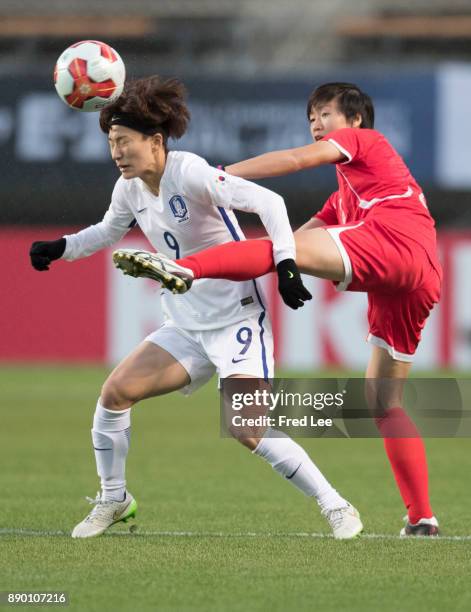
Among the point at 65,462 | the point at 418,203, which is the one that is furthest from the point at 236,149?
the point at 418,203

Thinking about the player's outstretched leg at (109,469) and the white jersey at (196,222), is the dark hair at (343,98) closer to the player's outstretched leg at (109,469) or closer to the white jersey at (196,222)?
the white jersey at (196,222)

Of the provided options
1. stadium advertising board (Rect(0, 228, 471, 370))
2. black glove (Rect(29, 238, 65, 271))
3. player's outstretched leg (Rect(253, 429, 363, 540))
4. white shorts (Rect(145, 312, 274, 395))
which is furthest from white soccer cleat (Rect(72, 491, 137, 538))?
stadium advertising board (Rect(0, 228, 471, 370))

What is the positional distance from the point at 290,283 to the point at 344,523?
1194mm

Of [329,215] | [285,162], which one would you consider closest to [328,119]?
[329,215]

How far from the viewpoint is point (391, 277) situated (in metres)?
5.49

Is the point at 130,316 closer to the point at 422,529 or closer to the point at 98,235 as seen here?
the point at 98,235

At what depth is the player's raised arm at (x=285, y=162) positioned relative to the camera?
5.32 metres

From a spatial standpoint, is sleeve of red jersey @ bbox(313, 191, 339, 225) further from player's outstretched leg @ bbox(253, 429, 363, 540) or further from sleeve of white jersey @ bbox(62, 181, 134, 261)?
player's outstretched leg @ bbox(253, 429, 363, 540)

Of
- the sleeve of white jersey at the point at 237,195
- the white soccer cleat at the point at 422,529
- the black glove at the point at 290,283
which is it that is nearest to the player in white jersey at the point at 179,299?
the sleeve of white jersey at the point at 237,195

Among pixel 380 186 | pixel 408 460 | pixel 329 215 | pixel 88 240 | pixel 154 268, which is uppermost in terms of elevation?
pixel 380 186

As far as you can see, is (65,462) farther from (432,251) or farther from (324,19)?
(324,19)

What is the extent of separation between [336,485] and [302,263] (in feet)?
10.1

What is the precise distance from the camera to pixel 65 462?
30.1 feet

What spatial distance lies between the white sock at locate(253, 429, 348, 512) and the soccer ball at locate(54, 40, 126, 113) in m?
1.73
